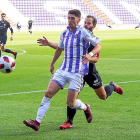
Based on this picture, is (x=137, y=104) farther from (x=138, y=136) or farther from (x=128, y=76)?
(x=128, y=76)

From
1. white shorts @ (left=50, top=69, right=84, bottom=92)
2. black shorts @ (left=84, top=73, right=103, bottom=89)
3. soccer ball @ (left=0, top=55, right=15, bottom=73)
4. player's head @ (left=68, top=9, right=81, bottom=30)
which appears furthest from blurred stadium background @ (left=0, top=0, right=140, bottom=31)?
white shorts @ (left=50, top=69, right=84, bottom=92)

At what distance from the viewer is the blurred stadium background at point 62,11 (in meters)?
70.2

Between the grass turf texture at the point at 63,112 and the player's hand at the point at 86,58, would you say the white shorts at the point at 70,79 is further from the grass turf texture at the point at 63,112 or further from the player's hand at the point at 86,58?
the grass turf texture at the point at 63,112

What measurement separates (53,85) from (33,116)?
1310mm

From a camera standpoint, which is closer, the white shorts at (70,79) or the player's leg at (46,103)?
the player's leg at (46,103)

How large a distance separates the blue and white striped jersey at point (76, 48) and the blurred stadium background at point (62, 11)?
6233 cm

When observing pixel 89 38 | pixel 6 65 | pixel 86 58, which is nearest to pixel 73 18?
pixel 89 38

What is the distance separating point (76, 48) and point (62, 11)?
223ft

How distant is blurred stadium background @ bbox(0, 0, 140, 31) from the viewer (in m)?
70.2

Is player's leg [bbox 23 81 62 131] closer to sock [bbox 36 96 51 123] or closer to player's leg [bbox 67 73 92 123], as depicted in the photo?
sock [bbox 36 96 51 123]

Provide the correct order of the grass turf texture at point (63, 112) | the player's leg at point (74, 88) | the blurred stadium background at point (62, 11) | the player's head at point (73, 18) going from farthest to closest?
1. the blurred stadium background at point (62, 11)
2. the player's head at point (73, 18)
3. the player's leg at point (74, 88)
4. the grass turf texture at point (63, 112)

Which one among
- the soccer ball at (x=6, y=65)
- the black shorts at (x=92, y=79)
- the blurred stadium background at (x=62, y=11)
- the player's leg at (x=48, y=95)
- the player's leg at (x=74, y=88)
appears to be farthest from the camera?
the blurred stadium background at (x=62, y=11)

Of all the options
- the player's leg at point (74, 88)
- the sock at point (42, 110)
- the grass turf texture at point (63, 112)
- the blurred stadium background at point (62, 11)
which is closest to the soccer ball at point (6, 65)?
the grass turf texture at point (63, 112)

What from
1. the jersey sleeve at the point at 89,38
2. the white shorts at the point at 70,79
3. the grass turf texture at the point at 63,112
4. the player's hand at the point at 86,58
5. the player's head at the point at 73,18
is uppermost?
the player's head at the point at 73,18
